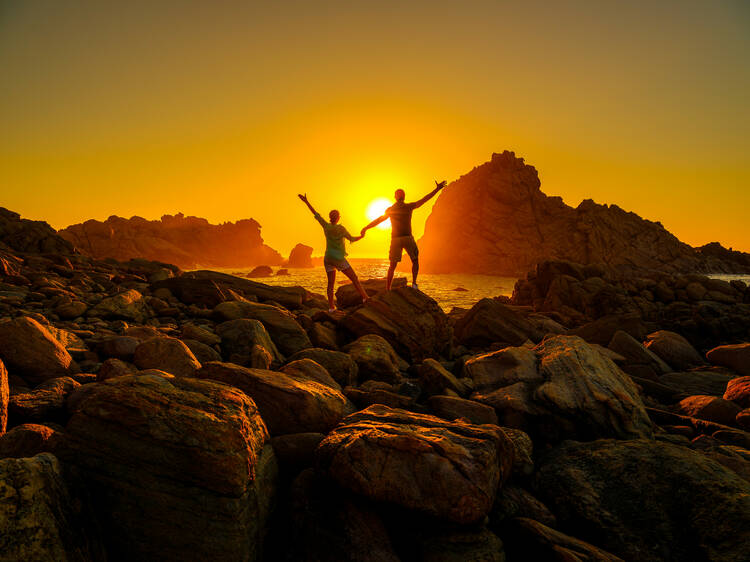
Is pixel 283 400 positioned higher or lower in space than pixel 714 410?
higher

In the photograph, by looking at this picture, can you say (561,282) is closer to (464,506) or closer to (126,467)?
(464,506)

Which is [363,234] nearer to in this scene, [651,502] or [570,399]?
[570,399]

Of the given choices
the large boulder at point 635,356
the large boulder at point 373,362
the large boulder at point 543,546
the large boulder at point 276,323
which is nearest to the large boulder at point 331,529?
the large boulder at point 543,546

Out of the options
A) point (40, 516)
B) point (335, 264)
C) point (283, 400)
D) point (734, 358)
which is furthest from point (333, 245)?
point (734, 358)

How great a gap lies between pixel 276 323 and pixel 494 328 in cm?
569

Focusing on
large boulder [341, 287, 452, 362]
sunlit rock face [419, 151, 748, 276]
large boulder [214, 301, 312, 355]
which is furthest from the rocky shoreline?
sunlit rock face [419, 151, 748, 276]

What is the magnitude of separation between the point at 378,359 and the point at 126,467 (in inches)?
159

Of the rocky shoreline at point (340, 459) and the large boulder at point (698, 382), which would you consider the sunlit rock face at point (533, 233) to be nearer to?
the large boulder at point (698, 382)

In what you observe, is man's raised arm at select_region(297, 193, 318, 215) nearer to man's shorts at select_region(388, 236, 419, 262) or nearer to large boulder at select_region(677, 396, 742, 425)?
man's shorts at select_region(388, 236, 419, 262)

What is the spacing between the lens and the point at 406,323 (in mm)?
7953

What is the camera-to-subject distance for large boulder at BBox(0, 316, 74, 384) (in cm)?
368

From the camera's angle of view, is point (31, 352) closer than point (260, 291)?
Yes

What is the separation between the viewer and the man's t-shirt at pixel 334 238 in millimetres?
9773

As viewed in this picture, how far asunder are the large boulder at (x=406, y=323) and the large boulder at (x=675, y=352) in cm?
498
